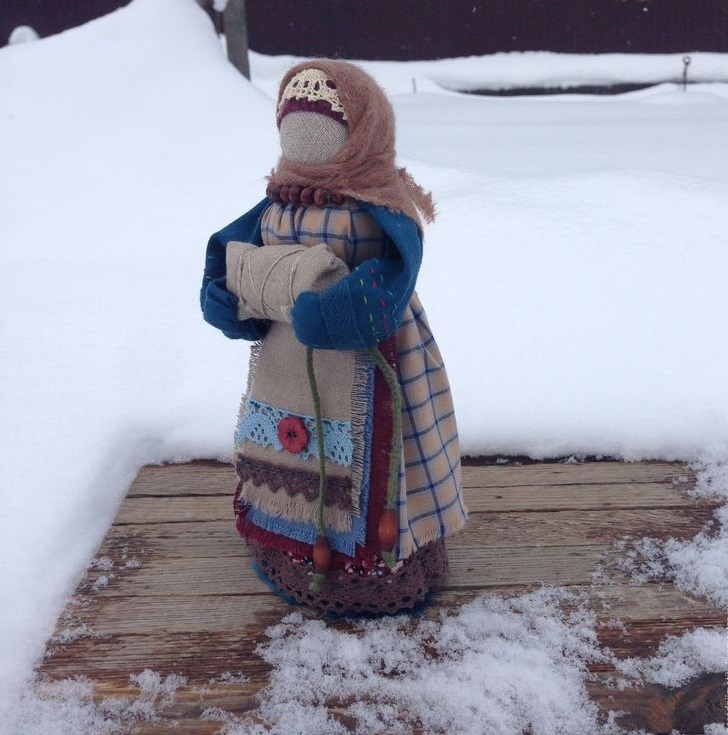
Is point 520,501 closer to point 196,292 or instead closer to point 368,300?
point 368,300

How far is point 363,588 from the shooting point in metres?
1.63

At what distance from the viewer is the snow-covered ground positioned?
2066 mm

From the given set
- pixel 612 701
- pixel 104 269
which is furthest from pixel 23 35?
pixel 612 701

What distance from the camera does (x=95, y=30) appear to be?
4172mm

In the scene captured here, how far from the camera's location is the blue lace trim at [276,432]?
5.03 feet

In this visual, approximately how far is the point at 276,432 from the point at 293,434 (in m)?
0.05

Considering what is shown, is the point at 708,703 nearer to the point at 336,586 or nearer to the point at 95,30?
the point at 336,586

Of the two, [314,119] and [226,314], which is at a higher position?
[314,119]

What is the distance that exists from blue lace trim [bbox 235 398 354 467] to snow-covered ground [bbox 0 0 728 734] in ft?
1.37

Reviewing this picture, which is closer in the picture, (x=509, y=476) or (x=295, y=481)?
(x=295, y=481)

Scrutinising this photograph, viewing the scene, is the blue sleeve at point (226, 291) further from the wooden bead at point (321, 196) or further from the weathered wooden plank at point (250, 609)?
the weathered wooden plank at point (250, 609)

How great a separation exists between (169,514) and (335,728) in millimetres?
816

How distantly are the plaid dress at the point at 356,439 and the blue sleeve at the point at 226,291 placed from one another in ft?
0.15

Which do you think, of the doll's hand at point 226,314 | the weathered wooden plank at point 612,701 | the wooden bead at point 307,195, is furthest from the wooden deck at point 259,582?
the wooden bead at point 307,195
